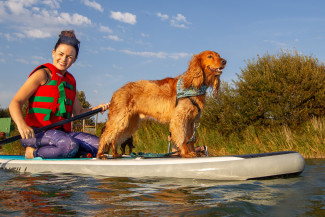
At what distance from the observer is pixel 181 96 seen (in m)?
4.93

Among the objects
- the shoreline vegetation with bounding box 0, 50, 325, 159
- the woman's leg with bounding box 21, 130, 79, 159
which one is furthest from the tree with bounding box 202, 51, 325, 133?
the woman's leg with bounding box 21, 130, 79, 159

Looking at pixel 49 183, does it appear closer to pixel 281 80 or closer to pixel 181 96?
pixel 181 96

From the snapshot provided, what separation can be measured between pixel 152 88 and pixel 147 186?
1.75 meters

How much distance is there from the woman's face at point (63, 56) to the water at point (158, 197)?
186cm

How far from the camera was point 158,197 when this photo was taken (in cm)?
336

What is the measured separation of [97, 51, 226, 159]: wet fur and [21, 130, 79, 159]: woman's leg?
0.48m

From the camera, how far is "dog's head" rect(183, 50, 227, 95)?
16.1 ft

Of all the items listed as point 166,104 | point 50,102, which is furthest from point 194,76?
point 50,102

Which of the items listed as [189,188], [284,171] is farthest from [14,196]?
[284,171]

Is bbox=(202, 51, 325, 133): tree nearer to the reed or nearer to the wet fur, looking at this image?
the reed

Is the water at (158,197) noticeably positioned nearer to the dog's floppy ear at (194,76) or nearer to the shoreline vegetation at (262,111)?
the dog's floppy ear at (194,76)

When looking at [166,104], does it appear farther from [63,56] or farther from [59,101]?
[63,56]

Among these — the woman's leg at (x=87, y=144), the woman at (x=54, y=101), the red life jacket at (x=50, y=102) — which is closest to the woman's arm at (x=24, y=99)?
the woman at (x=54, y=101)

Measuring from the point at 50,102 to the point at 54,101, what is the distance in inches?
2.7
